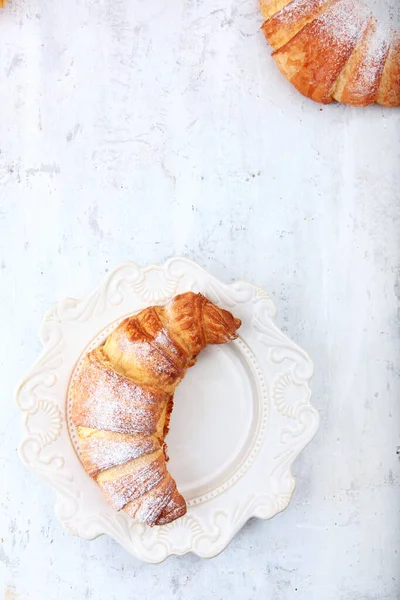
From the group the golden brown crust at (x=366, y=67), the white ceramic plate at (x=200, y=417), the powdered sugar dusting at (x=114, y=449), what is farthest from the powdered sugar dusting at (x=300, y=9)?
the powdered sugar dusting at (x=114, y=449)

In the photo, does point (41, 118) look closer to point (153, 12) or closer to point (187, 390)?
point (153, 12)

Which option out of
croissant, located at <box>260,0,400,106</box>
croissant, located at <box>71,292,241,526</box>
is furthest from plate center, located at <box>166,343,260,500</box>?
croissant, located at <box>260,0,400,106</box>

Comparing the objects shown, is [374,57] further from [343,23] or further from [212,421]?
[212,421]

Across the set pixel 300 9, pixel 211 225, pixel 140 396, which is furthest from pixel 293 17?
pixel 140 396

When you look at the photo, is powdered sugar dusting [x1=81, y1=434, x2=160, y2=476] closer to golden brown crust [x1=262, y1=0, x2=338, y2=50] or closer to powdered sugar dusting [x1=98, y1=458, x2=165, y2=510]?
powdered sugar dusting [x1=98, y1=458, x2=165, y2=510]

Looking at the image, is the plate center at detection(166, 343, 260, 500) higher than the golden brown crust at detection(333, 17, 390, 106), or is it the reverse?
the golden brown crust at detection(333, 17, 390, 106)

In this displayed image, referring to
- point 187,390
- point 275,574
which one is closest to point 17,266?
point 187,390

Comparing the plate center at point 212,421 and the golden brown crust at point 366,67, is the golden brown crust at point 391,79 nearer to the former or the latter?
the golden brown crust at point 366,67
